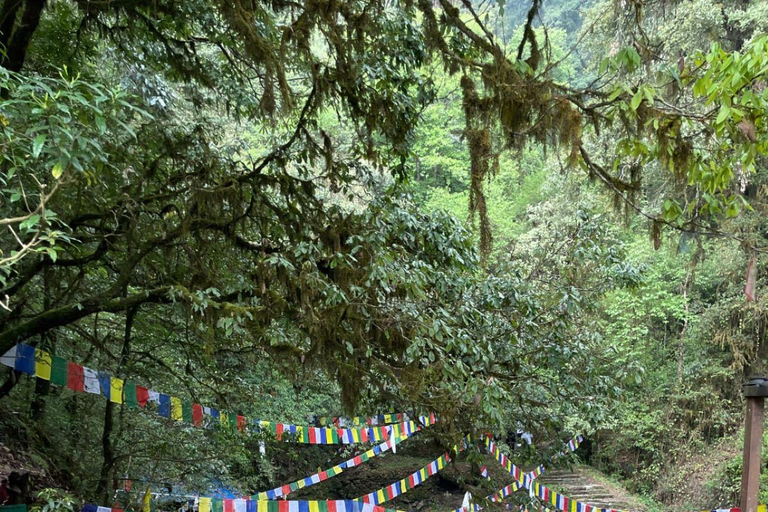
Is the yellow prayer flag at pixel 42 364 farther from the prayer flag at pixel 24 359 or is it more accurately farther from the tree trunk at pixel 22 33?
the tree trunk at pixel 22 33

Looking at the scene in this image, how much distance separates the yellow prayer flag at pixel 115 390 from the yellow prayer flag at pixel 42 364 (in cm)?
41

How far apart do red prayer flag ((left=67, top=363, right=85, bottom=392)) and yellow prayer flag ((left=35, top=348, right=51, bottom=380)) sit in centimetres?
12

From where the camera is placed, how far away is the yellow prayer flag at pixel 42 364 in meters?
3.96

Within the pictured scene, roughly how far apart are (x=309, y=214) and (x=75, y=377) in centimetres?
183

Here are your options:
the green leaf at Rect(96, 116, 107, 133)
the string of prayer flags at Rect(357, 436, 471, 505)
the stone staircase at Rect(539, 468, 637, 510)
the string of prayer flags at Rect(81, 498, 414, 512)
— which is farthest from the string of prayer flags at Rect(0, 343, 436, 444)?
the stone staircase at Rect(539, 468, 637, 510)

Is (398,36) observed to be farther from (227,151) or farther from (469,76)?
(227,151)

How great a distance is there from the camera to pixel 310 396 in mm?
9555

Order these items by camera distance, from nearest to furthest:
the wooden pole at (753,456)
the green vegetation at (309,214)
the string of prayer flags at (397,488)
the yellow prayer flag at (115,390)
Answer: the green vegetation at (309,214) → the wooden pole at (753,456) → the yellow prayer flag at (115,390) → the string of prayer flags at (397,488)

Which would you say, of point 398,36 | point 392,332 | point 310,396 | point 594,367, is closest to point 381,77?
point 398,36

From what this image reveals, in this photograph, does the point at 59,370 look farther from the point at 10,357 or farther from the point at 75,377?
the point at 10,357

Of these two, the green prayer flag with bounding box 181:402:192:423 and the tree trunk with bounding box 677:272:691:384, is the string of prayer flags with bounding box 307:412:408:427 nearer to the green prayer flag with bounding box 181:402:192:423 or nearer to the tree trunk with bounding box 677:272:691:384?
the green prayer flag with bounding box 181:402:192:423

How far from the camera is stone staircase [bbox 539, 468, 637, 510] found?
11.8 metres

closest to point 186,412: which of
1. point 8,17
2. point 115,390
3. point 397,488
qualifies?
point 115,390

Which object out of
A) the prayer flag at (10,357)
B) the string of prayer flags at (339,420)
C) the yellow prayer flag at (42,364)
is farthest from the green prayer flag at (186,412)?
the string of prayer flags at (339,420)
